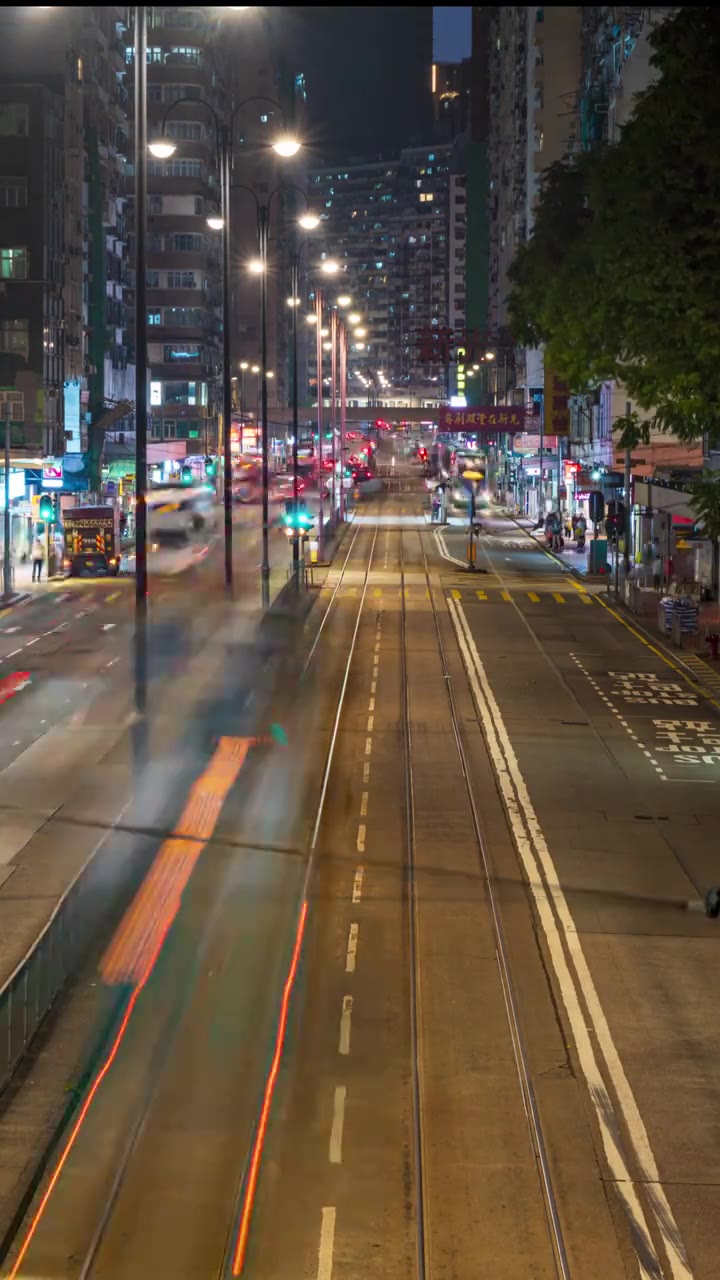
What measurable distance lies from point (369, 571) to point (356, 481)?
281 feet

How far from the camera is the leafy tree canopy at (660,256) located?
23.5 metres

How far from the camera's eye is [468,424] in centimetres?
10619

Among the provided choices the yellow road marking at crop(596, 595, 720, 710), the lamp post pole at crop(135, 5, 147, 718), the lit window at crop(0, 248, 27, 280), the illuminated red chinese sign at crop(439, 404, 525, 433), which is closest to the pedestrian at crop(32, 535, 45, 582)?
the lit window at crop(0, 248, 27, 280)

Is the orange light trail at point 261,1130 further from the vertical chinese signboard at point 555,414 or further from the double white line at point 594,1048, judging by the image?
the vertical chinese signboard at point 555,414

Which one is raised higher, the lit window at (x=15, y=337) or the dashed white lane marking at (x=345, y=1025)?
the lit window at (x=15, y=337)

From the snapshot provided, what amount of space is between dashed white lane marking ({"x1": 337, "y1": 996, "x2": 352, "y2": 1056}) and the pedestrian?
2010 inches

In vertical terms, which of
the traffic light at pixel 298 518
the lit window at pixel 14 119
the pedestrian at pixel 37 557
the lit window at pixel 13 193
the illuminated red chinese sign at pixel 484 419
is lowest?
the pedestrian at pixel 37 557

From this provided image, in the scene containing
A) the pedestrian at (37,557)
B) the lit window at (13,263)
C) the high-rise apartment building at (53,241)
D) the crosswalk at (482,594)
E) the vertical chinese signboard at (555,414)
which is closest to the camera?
the crosswalk at (482,594)

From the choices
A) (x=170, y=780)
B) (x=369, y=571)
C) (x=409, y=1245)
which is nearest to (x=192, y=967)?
(x=409, y=1245)

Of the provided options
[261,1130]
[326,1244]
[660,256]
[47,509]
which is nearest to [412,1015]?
[261,1130]

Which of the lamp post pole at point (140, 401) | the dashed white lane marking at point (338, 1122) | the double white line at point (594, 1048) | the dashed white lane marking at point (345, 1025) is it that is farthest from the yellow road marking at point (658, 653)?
the dashed white lane marking at point (338, 1122)

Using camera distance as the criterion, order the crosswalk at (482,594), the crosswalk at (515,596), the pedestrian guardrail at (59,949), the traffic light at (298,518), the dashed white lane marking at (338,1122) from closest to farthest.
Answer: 1. the dashed white lane marking at (338,1122)
2. the pedestrian guardrail at (59,949)
3. the crosswalk at (515,596)
4. the crosswalk at (482,594)
5. the traffic light at (298,518)

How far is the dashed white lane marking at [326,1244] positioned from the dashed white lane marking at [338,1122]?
35.1 inches

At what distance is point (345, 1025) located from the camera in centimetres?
1421
